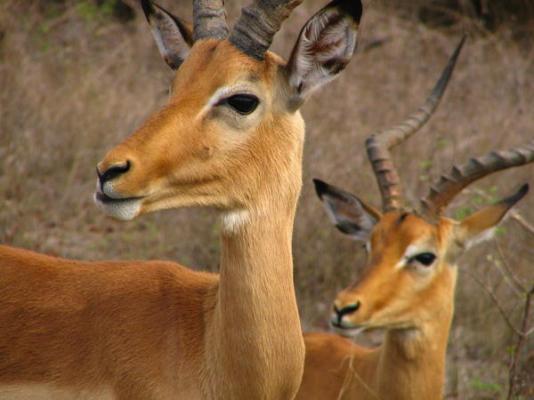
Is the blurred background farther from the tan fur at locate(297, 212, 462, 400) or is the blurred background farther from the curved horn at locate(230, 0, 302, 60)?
the curved horn at locate(230, 0, 302, 60)

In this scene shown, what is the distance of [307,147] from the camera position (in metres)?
8.98

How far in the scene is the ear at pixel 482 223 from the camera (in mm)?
6020

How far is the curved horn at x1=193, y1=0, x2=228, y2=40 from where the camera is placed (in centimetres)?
454

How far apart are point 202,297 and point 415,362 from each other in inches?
63.8

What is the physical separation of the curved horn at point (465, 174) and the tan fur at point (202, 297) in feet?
5.77

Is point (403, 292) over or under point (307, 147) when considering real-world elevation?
over

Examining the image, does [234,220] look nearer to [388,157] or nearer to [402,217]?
[402,217]

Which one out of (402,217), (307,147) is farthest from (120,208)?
(307,147)

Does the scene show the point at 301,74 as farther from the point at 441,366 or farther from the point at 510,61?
the point at 510,61

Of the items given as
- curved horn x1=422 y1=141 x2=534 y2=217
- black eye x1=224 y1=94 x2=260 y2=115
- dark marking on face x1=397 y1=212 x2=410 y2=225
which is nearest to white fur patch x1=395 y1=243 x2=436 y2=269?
dark marking on face x1=397 y1=212 x2=410 y2=225

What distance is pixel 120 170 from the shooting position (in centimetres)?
369

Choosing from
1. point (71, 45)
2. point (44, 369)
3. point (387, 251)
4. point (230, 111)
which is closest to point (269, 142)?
point (230, 111)

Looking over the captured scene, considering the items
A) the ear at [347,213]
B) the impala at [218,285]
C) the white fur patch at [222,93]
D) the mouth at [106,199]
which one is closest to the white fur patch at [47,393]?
the impala at [218,285]

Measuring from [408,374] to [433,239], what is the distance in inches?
28.4
